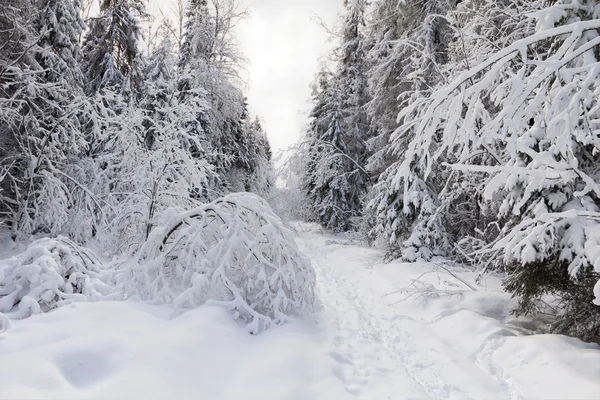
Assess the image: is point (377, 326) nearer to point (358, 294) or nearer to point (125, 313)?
point (358, 294)

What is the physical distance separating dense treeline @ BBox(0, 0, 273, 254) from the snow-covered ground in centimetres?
328

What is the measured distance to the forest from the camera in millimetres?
2803

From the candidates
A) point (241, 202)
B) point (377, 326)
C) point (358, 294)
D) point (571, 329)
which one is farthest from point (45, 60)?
point (571, 329)

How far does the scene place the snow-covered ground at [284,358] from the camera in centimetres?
277

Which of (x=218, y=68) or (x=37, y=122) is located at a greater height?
(x=218, y=68)

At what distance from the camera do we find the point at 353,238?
17375 mm

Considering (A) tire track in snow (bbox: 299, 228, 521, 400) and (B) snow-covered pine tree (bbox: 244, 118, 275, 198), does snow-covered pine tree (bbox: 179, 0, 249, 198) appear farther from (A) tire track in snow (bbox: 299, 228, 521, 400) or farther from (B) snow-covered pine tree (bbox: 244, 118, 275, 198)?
(A) tire track in snow (bbox: 299, 228, 521, 400)

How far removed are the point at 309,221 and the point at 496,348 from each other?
20.9 meters

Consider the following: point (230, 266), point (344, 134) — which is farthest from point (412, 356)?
point (344, 134)

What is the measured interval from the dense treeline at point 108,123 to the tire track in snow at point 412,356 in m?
4.16

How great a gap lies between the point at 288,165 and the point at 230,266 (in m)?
11.7

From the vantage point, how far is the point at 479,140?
2234mm

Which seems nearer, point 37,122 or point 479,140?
point 479,140

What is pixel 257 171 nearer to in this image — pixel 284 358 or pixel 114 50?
pixel 114 50
